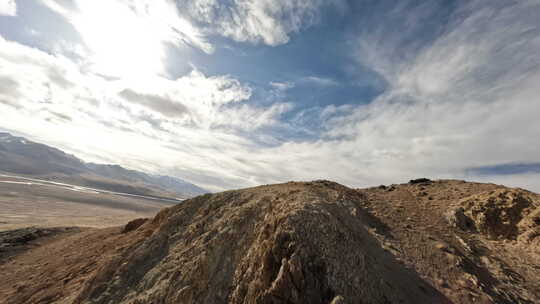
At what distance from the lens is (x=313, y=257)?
1159 centimetres

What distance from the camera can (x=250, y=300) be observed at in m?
11.3

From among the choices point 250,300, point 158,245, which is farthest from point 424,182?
point 158,245

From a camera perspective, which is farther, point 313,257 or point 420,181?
point 420,181

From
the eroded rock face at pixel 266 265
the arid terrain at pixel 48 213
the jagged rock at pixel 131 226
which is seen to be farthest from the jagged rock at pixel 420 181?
the arid terrain at pixel 48 213

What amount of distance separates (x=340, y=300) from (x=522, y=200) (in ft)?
84.1

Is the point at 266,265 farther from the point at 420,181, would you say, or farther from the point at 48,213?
the point at 48,213

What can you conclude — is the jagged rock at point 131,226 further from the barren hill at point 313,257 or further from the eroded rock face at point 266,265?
the eroded rock face at point 266,265

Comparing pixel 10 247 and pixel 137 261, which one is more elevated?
pixel 137 261

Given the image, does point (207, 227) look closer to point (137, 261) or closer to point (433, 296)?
point (137, 261)

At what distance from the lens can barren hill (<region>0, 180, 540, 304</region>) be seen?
11648 millimetres

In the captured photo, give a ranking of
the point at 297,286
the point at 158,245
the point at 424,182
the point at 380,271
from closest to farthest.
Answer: the point at 297,286 → the point at 380,271 → the point at 158,245 → the point at 424,182

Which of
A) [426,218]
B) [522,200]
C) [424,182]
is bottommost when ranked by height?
[426,218]

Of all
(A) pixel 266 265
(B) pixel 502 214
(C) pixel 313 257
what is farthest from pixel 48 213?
(B) pixel 502 214

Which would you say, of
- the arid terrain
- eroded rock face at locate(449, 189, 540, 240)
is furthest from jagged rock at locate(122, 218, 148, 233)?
the arid terrain
